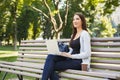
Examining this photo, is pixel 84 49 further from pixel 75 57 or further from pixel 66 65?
pixel 66 65

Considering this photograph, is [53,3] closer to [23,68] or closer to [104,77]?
[23,68]

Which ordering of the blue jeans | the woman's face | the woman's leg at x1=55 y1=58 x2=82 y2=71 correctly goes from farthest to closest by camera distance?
the woman's face < the woman's leg at x1=55 y1=58 x2=82 y2=71 < the blue jeans

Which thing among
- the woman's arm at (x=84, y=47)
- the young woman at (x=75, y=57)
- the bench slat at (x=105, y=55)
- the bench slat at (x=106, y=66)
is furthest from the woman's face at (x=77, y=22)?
the bench slat at (x=106, y=66)

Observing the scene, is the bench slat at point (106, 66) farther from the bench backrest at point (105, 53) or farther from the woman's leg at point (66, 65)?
the woman's leg at point (66, 65)

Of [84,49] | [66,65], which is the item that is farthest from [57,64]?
[84,49]

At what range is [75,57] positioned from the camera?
6.74 meters

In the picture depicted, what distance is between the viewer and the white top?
6609 mm

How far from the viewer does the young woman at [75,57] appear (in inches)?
261

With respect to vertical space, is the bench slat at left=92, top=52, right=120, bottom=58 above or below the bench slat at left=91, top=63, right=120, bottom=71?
above

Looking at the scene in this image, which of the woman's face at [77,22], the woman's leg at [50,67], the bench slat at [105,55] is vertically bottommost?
the woman's leg at [50,67]

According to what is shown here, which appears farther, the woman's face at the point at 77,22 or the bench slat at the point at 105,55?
the woman's face at the point at 77,22

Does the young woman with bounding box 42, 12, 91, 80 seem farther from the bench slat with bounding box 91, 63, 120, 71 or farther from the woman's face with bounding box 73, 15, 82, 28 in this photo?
the bench slat with bounding box 91, 63, 120, 71

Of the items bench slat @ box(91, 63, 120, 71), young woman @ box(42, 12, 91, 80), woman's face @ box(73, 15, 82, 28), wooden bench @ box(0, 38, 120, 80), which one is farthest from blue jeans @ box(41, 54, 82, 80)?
woman's face @ box(73, 15, 82, 28)

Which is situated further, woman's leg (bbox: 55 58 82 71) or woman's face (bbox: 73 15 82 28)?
woman's face (bbox: 73 15 82 28)
